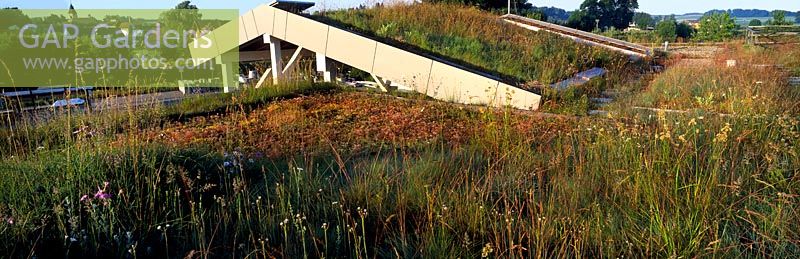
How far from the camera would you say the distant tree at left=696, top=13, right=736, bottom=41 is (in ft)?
73.6

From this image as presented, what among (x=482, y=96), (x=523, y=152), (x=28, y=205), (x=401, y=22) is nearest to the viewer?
(x=28, y=205)

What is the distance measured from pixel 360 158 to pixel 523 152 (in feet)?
4.48

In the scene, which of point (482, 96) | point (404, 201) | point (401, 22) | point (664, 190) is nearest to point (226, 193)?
point (404, 201)

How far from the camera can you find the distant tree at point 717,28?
2244cm

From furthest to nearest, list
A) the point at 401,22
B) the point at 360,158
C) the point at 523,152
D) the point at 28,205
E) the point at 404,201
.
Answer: the point at 401,22, the point at 360,158, the point at 523,152, the point at 404,201, the point at 28,205

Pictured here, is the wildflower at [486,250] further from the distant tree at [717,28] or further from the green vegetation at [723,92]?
the distant tree at [717,28]

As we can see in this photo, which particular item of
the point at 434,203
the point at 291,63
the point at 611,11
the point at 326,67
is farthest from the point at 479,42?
the point at 611,11

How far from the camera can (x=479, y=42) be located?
9.62 metres

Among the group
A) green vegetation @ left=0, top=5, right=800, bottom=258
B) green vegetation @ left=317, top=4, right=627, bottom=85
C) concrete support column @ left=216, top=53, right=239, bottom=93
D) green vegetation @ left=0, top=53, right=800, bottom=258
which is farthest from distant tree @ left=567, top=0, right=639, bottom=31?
green vegetation @ left=0, top=53, right=800, bottom=258

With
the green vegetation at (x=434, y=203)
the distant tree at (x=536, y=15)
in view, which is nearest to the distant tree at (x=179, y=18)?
the distant tree at (x=536, y=15)

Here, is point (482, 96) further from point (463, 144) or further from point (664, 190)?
point (664, 190)

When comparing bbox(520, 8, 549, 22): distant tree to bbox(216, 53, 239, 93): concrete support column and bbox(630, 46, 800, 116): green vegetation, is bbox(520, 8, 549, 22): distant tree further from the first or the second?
bbox(216, 53, 239, 93): concrete support column

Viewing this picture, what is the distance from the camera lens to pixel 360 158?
4328mm

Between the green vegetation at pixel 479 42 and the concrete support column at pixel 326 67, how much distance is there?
81 cm
